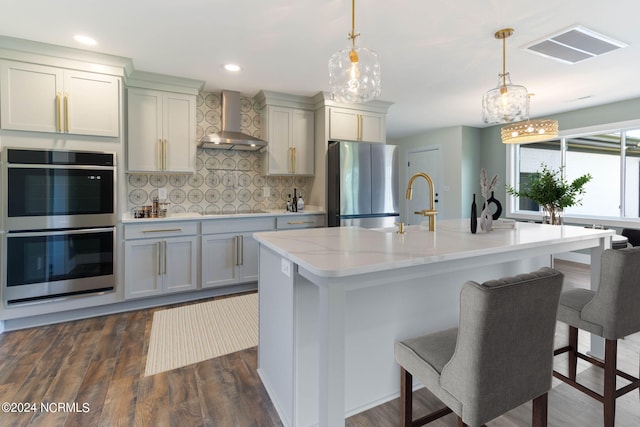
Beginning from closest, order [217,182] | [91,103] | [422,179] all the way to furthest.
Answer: [91,103]
[217,182]
[422,179]

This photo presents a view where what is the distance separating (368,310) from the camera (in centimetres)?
160

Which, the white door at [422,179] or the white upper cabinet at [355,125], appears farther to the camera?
the white door at [422,179]

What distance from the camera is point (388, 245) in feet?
5.02

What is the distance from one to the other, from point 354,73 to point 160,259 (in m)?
2.60

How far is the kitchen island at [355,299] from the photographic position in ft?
3.80

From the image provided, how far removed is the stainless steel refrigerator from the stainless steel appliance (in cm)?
232

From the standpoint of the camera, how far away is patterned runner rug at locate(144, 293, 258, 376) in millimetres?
2262

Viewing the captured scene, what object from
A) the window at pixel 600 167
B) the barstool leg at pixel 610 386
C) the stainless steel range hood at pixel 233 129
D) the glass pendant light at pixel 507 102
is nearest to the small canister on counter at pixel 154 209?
the stainless steel range hood at pixel 233 129

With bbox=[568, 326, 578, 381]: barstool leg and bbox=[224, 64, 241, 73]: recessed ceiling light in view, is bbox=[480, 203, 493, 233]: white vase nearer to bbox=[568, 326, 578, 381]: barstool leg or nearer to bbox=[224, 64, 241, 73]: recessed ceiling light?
bbox=[568, 326, 578, 381]: barstool leg

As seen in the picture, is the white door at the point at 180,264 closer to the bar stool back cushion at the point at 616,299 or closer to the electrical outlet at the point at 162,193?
the electrical outlet at the point at 162,193

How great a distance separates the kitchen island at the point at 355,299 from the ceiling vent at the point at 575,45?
1.64 meters

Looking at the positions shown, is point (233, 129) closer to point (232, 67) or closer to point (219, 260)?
point (232, 67)

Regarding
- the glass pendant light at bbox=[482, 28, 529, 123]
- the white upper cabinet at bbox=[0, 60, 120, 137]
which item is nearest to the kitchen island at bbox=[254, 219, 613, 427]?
the glass pendant light at bbox=[482, 28, 529, 123]

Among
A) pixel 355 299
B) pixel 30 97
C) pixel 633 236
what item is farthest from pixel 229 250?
pixel 633 236
